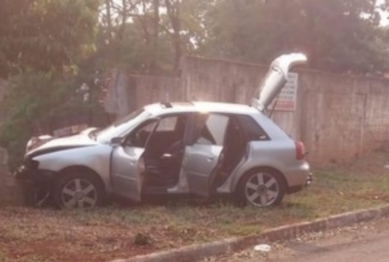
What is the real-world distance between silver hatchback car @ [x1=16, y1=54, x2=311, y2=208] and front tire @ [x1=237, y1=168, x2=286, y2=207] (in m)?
0.01

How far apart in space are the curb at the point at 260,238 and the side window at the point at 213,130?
1776mm

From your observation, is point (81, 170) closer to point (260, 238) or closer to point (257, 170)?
point (257, 170)

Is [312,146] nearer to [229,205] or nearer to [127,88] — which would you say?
[127,88]

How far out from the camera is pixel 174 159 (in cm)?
1043

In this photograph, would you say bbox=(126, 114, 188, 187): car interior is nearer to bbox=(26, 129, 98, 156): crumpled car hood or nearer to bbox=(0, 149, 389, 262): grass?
bbox=(0, 149, 389, 262): grass

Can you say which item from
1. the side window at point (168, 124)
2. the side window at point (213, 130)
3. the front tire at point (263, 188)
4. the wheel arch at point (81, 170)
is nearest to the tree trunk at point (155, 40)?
the side window at point (168, 124)

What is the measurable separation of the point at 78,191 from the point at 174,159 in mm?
1403

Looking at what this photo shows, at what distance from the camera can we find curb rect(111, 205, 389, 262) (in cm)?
770

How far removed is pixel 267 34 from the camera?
25453 mm

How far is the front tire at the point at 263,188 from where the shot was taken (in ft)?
34.7

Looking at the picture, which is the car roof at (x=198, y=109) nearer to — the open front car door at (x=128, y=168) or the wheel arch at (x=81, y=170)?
the open front car door at (x=128, y=168)

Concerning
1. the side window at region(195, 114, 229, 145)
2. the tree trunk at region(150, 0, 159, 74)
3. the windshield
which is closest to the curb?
the side window at region(195, 114, 229, 145)

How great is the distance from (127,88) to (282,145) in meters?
3.69

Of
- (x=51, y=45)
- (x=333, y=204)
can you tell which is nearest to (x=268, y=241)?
(x=333, y=204)
